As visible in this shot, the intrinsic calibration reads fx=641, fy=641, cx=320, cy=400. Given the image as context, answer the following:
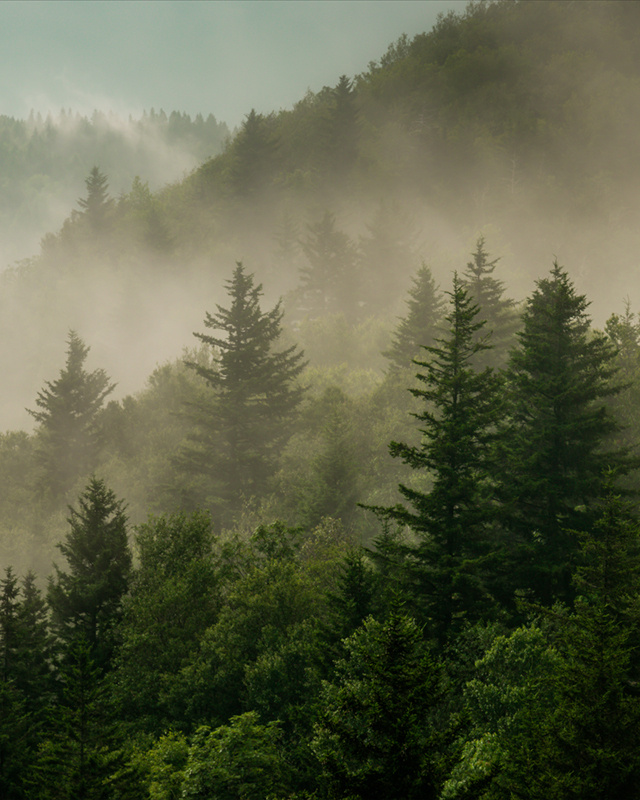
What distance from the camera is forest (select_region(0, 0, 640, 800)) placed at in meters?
15.7

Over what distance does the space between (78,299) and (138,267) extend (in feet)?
34.5

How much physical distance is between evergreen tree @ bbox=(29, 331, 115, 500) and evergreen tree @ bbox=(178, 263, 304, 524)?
1433 centimetres

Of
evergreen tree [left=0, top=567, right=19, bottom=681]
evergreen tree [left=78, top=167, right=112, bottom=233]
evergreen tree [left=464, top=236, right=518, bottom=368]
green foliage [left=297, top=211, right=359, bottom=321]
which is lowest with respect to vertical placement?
evergreen tree [left=0, top=567, right=19, bottom=681]

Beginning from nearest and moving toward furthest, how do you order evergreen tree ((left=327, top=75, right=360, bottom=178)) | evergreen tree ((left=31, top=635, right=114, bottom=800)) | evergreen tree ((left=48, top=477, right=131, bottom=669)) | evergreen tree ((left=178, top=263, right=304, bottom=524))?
1. evergreen tree ((left=31, top=635, right=114, bottom=800))
2. evergreen tree ((left=48, top=477, right=131, bottom=669))
3. evergreen tree ((left=178, top=263, right=304, bottom=524))
4. evergreen tree ((left=327, top=75, right=360, bottom=178))

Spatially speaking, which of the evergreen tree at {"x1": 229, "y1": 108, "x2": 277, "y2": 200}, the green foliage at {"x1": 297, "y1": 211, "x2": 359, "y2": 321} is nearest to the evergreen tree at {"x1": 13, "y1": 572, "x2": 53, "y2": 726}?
the green foliage at {"x1": 297, "y1": 211, "x2": 359, "y2": 321}

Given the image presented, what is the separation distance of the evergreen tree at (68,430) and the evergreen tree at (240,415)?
14332 millimetres

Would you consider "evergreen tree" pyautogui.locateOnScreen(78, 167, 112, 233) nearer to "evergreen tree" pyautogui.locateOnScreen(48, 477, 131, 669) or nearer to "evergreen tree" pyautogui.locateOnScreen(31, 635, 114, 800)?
"evergreen tree" pyautogui.locateOnScreen(48, 477, 131, 669)

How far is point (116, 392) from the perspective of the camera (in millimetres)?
84938

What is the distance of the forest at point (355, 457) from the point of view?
1568 cm

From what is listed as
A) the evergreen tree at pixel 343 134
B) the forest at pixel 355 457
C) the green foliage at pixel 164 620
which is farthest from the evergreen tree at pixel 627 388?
the evergreen tree at pixel 343 134

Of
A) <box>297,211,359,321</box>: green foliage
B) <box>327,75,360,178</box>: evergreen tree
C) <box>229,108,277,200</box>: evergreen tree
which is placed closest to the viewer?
<box>297,211,359,321</box>: green foliage

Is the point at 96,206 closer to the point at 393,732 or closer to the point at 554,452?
the point at 554,452

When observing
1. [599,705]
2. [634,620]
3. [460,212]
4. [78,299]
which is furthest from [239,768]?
[78,299]

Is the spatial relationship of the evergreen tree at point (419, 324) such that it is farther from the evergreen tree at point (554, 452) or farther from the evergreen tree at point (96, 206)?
the evergreen tree at point (96, 206)
